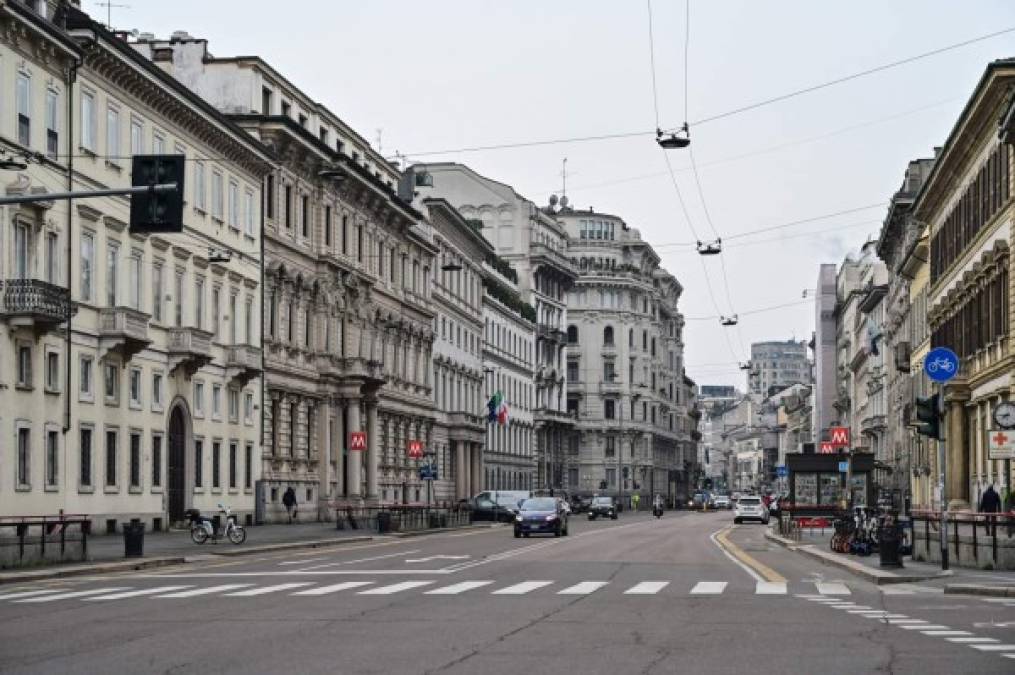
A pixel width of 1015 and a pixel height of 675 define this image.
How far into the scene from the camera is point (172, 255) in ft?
197

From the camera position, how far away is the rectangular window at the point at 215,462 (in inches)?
2522

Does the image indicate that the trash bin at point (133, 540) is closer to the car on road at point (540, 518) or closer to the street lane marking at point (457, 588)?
the street lane marking at point (457, 588)

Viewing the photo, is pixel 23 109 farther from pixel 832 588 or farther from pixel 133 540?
pixel 832 588

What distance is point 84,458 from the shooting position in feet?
170

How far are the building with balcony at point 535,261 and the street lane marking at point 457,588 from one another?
108 metres

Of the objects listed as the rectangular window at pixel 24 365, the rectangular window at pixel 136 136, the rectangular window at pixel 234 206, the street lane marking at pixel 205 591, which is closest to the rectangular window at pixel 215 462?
the rectangular window at pixel 234 206

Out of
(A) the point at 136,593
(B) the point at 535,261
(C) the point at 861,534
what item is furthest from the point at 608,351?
(A) the point at 136,593

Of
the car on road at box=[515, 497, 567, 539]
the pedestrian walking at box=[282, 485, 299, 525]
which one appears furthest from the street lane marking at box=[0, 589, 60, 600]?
the pedestrian walking at box=[282, 485, 299, 525]

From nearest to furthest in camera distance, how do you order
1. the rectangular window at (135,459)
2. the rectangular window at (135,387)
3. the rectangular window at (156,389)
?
the rectangular window at (135,387) < the rectangular window at (135,459) < the rectangular window at (156,389)

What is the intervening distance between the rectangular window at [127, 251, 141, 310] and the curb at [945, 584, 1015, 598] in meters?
34.6

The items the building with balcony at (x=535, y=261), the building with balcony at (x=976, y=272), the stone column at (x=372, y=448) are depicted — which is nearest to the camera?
the building with balcony at (x=976, y=272)

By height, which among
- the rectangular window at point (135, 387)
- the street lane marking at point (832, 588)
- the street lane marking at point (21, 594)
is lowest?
the street lane marking at point (832, 588)

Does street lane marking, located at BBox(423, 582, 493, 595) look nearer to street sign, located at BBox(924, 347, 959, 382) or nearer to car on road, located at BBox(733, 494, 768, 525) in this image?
street sign, located at BBox(924, 347, 959, 382)

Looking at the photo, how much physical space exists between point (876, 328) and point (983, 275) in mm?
63984
